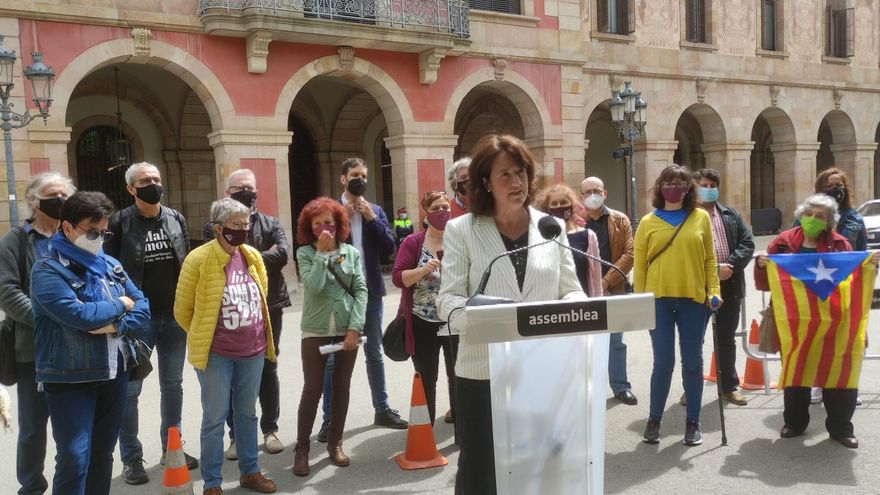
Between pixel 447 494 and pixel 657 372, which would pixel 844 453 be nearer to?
pixel 657 372

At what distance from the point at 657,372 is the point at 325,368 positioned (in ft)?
7.40

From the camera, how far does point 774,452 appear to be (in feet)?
16.1

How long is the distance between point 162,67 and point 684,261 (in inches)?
470

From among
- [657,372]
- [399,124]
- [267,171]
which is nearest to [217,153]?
[267,171]

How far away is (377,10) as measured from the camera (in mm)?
15406

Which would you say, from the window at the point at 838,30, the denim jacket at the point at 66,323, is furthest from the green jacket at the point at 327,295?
the window at the point at 838,30

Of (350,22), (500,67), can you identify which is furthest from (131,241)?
(500,67)

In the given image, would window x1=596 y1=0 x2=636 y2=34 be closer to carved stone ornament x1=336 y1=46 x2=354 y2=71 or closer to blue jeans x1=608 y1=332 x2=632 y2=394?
carved stone ornament x1=336 y1=46 x2=354 y2=71

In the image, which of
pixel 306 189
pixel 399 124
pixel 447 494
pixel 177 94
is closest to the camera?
pixel 447 494

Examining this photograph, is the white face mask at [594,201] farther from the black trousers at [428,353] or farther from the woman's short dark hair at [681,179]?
the black trousers at [428,353]

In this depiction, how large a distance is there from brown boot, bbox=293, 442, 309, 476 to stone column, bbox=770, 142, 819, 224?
75.8 feet

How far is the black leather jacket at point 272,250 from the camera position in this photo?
17.2ft

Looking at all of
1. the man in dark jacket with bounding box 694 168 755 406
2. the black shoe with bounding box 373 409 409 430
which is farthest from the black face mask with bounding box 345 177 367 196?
the man in dark jacket with bounding box 694 168 755 406

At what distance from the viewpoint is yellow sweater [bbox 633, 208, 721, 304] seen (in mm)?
5035
